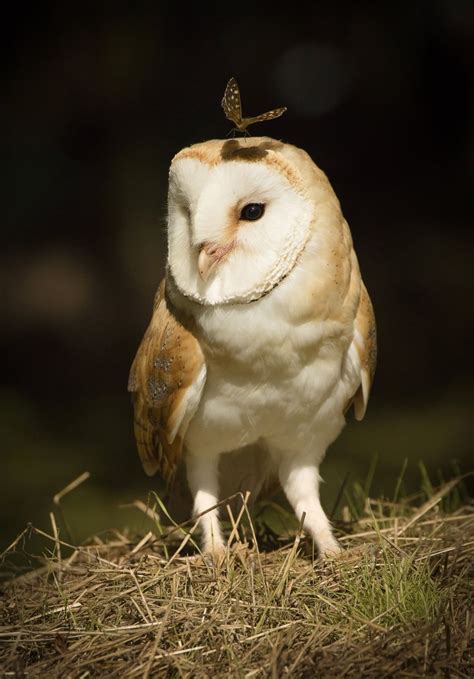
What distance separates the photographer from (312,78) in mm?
4078

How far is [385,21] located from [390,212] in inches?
39.2

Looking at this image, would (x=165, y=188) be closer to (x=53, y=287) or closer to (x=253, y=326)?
(x=53, y=287)

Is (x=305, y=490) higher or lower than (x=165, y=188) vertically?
lower

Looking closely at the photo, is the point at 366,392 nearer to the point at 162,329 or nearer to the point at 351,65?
the point at 162,329

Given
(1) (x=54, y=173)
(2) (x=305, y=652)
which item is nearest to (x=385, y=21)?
(1) (x=54, y=173)

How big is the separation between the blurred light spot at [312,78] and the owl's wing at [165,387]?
1.95 meters

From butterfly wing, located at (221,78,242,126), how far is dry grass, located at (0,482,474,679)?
2.93ft

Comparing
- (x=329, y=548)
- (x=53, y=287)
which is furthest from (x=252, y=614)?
(x=53, y=287)

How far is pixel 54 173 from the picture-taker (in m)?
4.54

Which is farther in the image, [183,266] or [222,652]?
[183,266]

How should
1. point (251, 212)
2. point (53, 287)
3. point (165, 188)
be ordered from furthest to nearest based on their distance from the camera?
1. point (53, 287)
2. point (165, 188)
3. point (251, 212)

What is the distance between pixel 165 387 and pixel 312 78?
241 cm

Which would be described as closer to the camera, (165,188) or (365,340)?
(365,340)

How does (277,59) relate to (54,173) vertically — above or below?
above
